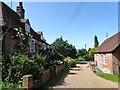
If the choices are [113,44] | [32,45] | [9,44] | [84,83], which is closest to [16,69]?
[9,44]

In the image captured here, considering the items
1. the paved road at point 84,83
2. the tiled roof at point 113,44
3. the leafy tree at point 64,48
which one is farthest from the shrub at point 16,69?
the leafy tree at point 64,48

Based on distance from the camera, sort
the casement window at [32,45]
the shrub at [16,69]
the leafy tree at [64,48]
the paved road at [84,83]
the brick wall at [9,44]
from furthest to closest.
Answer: the leafy tree at [64,48] → the casement window at [32,45] → the brick wall at [9,44] → the paved road at [84,83] → the shrub at [16,69]

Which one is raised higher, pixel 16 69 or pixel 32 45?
pixel 32 45

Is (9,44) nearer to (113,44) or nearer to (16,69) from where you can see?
(16,69)

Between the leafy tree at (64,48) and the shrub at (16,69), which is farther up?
the leafy tree at (64,48)

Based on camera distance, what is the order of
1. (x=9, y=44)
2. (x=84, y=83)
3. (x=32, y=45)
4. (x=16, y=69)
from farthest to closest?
(x=32, y=45) < (x=9, y=44) < (x=84, y=83) < (x=16, y=69)

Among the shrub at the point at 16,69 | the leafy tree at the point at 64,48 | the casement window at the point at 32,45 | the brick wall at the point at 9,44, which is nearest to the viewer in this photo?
the shrub at the point at 16,69

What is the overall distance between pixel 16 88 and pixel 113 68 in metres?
16.4

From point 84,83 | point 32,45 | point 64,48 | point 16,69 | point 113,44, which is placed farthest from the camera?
point 64,48

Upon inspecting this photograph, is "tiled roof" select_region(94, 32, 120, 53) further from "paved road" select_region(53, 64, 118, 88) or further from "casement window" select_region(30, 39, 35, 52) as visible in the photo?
"casement window" select_region(30, 39, 35, 52)

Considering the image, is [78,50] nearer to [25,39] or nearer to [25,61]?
[25,39]

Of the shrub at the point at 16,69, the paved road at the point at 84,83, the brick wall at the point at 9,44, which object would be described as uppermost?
the brick wall at the point at 9,44

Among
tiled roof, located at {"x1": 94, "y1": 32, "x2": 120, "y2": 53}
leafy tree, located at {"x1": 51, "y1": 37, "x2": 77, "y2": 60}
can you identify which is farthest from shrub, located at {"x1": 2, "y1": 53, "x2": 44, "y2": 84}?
leafy tree, located at {"x1": 51, "y1": 37, "x2": 77, "y2": 60}

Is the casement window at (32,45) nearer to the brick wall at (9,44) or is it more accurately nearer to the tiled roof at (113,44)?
the brick wall at (9,44)
